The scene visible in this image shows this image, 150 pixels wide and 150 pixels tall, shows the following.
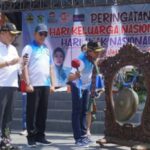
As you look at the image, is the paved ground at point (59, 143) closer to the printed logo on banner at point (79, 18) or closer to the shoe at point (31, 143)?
the shoe at point (31, 143)

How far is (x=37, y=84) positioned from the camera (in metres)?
8.20

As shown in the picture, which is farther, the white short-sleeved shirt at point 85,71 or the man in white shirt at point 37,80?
the white short-sleeved shirt at point 85,71

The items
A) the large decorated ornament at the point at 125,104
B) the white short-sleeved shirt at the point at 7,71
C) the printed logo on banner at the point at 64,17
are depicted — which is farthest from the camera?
the printed logo on banner at the point at 64,17

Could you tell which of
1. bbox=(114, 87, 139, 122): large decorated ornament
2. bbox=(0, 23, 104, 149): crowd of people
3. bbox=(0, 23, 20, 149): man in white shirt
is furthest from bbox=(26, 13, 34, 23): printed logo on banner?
bbox=(0, 23, 20, 149): man in white shirt

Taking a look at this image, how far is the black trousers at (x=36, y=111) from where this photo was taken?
325 inches

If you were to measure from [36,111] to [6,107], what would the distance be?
84 centimetres

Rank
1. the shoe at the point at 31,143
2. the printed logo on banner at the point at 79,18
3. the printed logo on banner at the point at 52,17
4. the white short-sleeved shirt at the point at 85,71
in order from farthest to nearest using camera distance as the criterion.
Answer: the printed logo on banner at the point at 52,17 → the printed logo on banner at the point at 79,18 → the white short-sleeved shirt at the point at 85,71 → the shoe at the point at 31,143

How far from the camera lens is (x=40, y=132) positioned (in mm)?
8523

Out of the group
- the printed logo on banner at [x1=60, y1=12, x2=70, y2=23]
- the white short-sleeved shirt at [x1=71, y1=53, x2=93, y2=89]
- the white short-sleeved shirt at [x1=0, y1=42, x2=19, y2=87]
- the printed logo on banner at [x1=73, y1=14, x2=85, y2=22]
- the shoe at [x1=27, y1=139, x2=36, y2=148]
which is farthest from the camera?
the printed logo on banner at [x1=60, y1=12, x2=70, y2=23]

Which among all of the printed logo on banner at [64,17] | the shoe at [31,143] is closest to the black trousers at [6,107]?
the shoe at [31,143]

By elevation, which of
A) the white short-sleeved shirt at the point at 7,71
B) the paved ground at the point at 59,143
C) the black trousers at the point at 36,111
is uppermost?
the white short-sleeved shirt at the point at 7,71

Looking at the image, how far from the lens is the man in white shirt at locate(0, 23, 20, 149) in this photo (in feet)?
24.6

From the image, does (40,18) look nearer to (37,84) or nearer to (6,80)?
(37,84)

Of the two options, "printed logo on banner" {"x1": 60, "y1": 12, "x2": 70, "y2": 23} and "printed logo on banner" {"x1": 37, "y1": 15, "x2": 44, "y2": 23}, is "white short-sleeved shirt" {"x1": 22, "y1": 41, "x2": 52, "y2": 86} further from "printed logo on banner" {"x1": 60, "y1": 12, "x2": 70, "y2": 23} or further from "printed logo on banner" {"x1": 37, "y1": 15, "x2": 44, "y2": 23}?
"printed logo on banner" {"x1": 37, "y1": 15, "x2": 44, "y2": 23}
